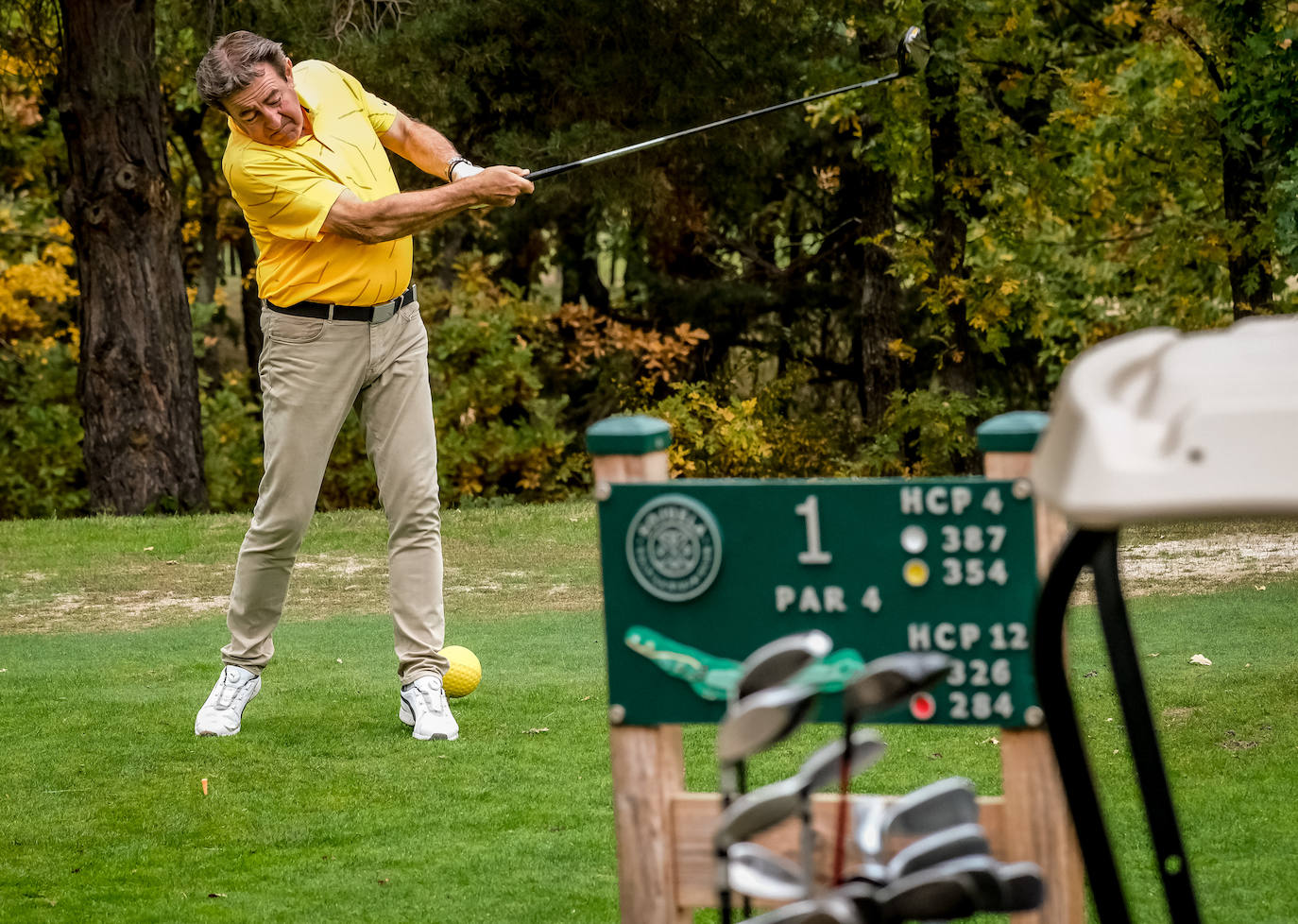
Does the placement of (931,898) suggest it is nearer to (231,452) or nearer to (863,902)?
(863,902)

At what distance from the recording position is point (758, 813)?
193 cm

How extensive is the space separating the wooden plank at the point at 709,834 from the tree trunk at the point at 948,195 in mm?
10988

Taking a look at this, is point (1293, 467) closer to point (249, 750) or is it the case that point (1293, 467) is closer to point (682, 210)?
point (249, 750)

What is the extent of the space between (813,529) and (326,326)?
8.22ft

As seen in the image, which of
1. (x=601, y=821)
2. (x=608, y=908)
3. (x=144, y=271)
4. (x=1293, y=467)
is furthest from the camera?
(x=144, y=271)

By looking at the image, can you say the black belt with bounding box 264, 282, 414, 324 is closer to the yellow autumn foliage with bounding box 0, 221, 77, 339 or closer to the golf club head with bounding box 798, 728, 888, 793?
the golf club head with bounding box 798, 728, 888, 793

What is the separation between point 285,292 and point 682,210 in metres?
10.6

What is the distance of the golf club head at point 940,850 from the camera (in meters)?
1.99

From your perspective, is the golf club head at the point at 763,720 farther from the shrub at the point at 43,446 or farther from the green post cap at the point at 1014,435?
the shrub at the point at 43,446

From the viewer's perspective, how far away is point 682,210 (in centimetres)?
1500

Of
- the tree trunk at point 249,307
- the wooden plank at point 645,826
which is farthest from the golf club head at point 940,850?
the tree trunk at point 249,307

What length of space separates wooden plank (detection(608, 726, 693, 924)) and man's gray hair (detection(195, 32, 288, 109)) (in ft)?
8.31

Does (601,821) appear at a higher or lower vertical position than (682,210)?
lower

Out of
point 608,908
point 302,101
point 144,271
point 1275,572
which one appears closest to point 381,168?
point 302,101
